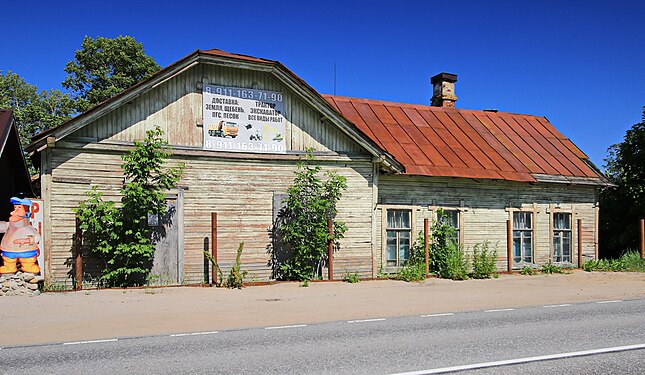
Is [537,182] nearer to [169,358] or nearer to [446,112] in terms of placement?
[446,112]

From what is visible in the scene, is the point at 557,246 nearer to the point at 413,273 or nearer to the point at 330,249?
the point at 413,273

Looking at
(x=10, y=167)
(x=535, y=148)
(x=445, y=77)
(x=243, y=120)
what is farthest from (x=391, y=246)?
(x=10, y=167)

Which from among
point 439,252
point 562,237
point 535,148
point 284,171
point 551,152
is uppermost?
point 535,148

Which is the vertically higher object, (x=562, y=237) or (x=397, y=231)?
(x=397, y=231)

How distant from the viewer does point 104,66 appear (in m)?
37.2

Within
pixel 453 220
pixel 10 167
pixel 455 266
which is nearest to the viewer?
pixel 455 266

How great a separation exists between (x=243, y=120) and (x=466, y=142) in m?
8.79

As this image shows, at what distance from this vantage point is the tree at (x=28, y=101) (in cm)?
3803

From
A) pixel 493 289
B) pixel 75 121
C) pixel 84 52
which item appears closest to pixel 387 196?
pixel 493 289

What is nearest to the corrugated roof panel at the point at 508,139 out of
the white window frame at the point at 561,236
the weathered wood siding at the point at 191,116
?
the white window frame at the point at 561,236

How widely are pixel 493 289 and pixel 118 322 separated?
29.7 feet

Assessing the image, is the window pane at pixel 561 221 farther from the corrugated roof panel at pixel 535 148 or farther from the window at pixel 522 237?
the corrugated roof panel at pixel 535 148

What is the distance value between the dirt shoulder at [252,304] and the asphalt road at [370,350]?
2.65 ft

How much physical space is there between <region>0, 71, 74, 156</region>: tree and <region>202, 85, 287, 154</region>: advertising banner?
2633cm
